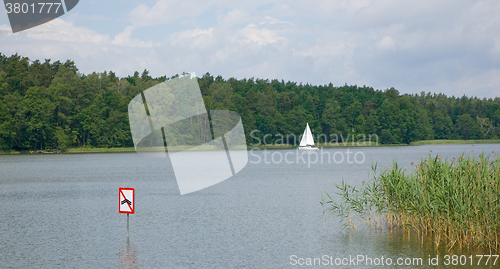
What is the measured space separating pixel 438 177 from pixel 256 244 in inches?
240

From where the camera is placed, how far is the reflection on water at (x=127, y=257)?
12938 mm

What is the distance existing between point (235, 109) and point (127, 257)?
93.4 metres

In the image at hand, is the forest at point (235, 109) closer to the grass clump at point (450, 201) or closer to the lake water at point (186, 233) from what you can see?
the lake water at point (186, 233)

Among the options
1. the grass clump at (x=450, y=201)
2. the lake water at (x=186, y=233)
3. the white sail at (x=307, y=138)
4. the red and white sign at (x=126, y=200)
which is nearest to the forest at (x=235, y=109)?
the white sail at (x=307, y=138)

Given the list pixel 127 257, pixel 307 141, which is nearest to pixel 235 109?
pixel 307 141

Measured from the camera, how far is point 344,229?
17.6m

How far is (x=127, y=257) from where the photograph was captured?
545 inches

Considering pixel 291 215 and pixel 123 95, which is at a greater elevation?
pixel 123 95

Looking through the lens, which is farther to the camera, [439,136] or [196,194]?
[439,136]

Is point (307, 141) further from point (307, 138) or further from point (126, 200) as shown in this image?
point (126, 200)

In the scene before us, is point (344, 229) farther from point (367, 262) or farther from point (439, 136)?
point (439, 136)

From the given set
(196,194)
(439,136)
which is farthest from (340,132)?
(196,194)

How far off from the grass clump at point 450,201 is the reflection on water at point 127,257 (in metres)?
8.13

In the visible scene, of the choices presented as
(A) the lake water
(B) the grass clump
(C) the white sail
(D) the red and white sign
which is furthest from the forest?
(B) the grass clump
